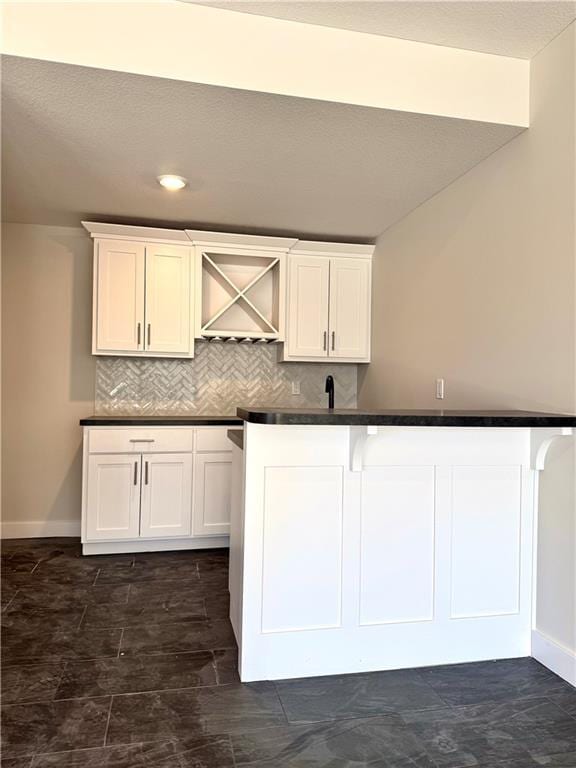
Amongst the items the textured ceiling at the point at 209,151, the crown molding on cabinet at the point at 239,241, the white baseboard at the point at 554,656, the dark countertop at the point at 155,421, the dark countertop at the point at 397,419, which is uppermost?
the textured ceiling at the point at 209,151

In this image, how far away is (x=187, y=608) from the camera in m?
2.73

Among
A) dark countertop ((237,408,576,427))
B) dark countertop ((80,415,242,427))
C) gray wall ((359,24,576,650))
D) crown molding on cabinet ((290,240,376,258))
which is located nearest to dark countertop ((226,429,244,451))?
dark countertop ((237,408,576,427))

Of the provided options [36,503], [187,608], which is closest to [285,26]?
[187,608]

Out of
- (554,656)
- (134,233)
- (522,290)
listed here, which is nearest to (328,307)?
(134,233)

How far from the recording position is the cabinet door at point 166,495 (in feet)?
12.1

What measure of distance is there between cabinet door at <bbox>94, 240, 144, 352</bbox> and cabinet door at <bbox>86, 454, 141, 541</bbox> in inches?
33.1

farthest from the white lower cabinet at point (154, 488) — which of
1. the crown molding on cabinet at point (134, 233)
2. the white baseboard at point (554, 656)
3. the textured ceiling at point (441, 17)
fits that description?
the textured ceiling at point (441, 17)

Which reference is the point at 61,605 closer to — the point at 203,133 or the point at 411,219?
the point at 203,133

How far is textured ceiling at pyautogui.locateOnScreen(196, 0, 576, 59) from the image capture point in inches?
79.3

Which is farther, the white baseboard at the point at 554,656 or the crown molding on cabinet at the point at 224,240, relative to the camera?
the crown molding on cabinet at the point at 224,240

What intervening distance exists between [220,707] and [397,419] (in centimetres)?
118

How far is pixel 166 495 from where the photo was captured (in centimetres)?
373

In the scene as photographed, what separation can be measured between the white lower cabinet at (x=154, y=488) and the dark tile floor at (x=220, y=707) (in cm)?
102

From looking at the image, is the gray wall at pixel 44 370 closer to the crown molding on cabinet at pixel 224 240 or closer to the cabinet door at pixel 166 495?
the crown molding on cabinet at pixel 224 240
